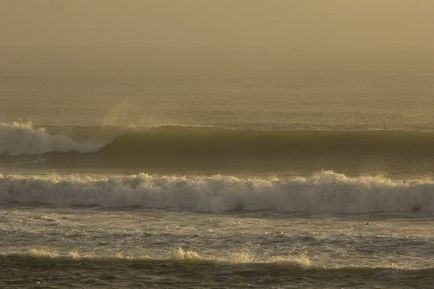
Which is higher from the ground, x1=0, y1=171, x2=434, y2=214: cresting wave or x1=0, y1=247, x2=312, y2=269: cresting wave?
x1=0, y1=171, x2=434, y2=214: cresting wave

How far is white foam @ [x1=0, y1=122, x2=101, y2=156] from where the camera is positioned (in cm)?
2841

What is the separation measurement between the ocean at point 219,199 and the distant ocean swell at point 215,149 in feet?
0.21

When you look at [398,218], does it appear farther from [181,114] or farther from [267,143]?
[181,114]

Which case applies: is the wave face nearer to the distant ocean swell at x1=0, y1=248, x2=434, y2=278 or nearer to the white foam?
the distant ocean swell at x1=0, y1=248, x2=434, y2=278

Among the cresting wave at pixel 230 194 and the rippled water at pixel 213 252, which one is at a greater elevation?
the cresting wave at pixel 230 194

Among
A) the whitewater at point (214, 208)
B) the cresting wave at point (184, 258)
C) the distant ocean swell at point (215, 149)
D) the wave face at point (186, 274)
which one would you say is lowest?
the wave face at point (186, 274)

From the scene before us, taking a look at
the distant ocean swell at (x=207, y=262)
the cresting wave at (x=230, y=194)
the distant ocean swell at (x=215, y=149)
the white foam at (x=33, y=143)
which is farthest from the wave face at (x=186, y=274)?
the white foam at (x=33, y=143)

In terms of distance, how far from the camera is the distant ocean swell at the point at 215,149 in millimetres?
25016

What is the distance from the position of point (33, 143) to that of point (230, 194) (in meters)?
12.1

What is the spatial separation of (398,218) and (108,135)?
50.0 feet

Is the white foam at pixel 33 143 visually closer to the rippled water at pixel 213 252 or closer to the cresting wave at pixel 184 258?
the rippled water at pixel 213 252

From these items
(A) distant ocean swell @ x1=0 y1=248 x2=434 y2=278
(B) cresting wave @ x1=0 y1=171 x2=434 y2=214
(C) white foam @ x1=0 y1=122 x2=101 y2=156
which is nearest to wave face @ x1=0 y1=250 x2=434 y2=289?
(A) distant ocean swell @ x1=0 y1=248 x2=434 y2=278

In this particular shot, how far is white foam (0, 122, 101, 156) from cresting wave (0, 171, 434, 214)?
27.7 ft

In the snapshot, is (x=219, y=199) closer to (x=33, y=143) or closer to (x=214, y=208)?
(x=214, y=208)
